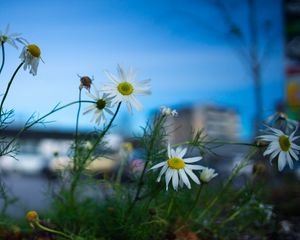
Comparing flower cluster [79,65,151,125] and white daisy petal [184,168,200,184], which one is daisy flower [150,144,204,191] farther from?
flower cluster [79,65,151,125]

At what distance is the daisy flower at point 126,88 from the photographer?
101cm

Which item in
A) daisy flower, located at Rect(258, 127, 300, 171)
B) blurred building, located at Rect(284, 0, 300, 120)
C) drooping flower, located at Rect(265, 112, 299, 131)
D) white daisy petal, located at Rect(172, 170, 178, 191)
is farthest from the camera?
blurred building, located at Rect(284, 0, 300, 120)

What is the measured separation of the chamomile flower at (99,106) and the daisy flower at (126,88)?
45 millimetres

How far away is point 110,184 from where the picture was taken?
4.58ft

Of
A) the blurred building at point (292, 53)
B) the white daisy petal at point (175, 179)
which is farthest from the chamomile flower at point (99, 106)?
the blurred building at point (292, 53)

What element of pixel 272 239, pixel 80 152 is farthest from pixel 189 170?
pixel 272 239

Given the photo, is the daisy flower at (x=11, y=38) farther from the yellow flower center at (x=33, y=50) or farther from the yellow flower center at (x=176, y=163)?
the yellow flower center at (x=176, y=163)

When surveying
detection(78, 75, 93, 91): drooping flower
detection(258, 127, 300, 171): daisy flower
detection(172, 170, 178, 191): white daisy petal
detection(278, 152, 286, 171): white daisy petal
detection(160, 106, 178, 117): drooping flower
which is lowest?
detection(172, 170, 178, 191): white daisy petal

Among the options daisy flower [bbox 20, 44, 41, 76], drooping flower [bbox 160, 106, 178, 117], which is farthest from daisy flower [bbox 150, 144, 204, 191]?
daisy flower [bbox 20, 44, 41, 76]

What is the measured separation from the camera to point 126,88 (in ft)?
3.36

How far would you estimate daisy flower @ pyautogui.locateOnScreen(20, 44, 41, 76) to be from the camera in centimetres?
97

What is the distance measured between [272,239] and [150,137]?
0.70 meters

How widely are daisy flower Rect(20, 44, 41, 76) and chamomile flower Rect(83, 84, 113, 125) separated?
0.53ft

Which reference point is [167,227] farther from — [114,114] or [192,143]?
[114,114]
